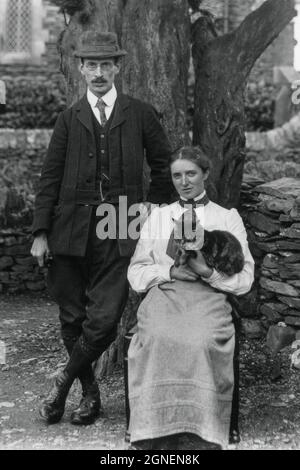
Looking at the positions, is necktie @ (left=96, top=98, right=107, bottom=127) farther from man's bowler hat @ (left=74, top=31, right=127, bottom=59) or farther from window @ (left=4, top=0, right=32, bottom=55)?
window @ (left=4, top=0, right=32, bottom=55)

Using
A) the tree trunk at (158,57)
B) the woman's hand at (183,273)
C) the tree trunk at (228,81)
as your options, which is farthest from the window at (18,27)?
the woman's hand at (183,273)

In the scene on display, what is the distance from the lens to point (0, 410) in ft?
17.4

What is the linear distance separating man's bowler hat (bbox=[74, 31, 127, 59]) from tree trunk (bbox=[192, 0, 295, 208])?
1.61 meters

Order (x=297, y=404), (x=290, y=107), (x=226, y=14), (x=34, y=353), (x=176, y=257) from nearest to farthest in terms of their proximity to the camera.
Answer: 1. (x=176, y=257)
2. (x=297, y=404)
3. (x=34, y=353)
4. (x=290, y=107)
5. (x=226, y=14)

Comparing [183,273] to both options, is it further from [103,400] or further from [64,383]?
[103,400]

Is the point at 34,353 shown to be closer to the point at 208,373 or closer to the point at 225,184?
the point at 225,184

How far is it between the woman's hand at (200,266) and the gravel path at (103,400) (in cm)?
94

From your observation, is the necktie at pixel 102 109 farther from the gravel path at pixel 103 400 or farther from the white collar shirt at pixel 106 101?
A: the gravel path at pixel 103 400

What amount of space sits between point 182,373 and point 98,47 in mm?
1805

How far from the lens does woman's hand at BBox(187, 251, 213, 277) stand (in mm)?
4477

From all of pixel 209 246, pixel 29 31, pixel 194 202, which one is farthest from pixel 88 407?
pixel 29 31

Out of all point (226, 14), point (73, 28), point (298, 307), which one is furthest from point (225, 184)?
point (226, 14)

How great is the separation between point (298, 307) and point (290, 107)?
8207 mm

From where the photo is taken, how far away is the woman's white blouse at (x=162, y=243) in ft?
15.2
